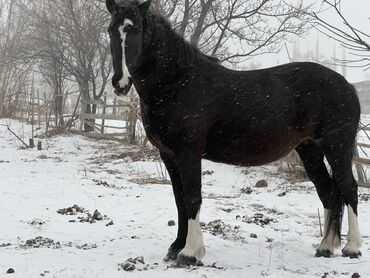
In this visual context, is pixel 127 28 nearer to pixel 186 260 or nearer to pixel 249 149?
pixel 249 149

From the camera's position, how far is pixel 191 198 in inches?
129

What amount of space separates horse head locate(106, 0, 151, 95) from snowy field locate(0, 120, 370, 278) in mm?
1449

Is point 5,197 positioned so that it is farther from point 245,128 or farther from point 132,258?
point 245,128

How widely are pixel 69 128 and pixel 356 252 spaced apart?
15.1 m

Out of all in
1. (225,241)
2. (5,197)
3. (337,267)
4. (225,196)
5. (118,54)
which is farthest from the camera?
(225,196)

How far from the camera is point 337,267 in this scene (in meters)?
3.28

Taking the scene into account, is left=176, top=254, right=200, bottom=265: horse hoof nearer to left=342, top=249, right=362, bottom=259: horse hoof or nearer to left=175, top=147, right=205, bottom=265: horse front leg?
left=175, top=147, right=205, bottom=265: horse front leg

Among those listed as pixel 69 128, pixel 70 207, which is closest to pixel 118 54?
pixel 70 207

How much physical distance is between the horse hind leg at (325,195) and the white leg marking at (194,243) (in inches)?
43.7

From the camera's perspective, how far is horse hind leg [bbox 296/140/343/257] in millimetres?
3615

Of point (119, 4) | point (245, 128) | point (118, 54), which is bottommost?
point (245, 128)

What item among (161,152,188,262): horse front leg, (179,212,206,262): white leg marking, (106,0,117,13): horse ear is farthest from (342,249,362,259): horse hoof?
(106,0,117,13): horse ear

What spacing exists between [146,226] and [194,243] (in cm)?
131

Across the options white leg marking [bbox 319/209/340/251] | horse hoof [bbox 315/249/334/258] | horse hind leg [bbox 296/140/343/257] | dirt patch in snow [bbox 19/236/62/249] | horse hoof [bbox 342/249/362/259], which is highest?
horse hind leg [bbox 296/140/343/257]
